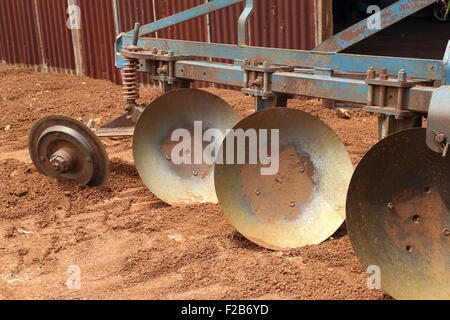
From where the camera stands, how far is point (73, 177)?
496 cm

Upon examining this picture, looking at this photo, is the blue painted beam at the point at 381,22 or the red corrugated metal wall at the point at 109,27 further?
the red corrugated metal wall at the point at 109,27

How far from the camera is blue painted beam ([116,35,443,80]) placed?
3.56m

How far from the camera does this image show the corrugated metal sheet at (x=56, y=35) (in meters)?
9.86

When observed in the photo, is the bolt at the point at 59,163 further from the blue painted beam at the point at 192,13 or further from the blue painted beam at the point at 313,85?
the blue painted beam at the point at 192,13

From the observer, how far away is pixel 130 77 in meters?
5.23

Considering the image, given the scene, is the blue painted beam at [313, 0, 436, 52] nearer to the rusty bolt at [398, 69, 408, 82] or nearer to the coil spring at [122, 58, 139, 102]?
the rusty bolt at [398, 69, 408, 82]

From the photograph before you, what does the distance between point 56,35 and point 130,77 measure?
5.37 metres

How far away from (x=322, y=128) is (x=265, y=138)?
1.23 feet

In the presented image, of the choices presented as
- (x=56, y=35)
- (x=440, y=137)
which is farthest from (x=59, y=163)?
(x=56, y=35)

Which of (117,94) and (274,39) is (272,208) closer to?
(274,39)

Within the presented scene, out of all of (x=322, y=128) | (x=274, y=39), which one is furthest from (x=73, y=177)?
(x=274, y=39)

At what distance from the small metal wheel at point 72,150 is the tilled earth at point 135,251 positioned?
0.38ft

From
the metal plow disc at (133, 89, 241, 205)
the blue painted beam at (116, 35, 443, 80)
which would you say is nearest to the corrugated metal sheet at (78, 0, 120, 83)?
the blue painted beam at (116, 35, 443, 80)
